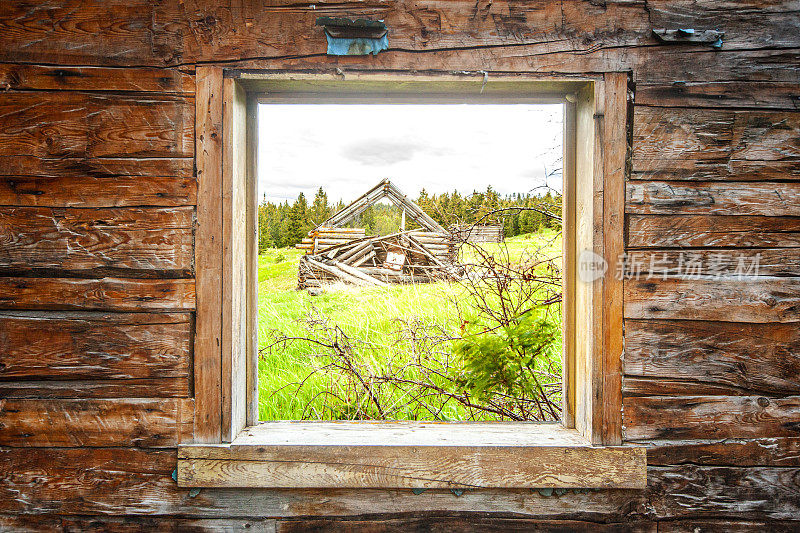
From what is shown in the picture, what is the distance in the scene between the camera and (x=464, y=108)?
1662mm

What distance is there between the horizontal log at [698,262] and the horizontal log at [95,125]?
1655 millimetres

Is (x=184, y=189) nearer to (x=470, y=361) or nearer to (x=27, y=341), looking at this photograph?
(x=27, y=341)

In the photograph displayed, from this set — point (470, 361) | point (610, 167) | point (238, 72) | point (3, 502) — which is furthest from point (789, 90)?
point (3, 502)

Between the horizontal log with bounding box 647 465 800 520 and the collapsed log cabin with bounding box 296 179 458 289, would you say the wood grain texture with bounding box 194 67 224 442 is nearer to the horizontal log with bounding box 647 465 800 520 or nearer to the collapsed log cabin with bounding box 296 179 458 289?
the collapsed log cabin with bounding box 296 179 458 289

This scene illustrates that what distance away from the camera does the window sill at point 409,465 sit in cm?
129

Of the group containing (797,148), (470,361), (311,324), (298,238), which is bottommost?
(470,361)

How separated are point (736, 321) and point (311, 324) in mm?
1723

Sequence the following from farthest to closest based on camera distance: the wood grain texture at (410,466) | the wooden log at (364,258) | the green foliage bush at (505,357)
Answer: the wooden log at (364,258), the green foliage bush at (505,357), the wood grain texture at (410,466)

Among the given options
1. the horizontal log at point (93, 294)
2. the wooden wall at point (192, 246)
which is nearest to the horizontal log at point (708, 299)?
the wooden wall at point (192, 246)

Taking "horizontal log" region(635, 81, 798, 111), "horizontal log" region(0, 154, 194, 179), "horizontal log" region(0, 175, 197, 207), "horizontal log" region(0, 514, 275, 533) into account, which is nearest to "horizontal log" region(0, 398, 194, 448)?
"horizontal log" region(0, 514, 275, 533)

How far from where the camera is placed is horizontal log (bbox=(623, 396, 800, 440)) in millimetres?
1320

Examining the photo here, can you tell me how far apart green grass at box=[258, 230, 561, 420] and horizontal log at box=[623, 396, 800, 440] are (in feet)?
2.21

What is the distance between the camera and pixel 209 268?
1.31 metres
